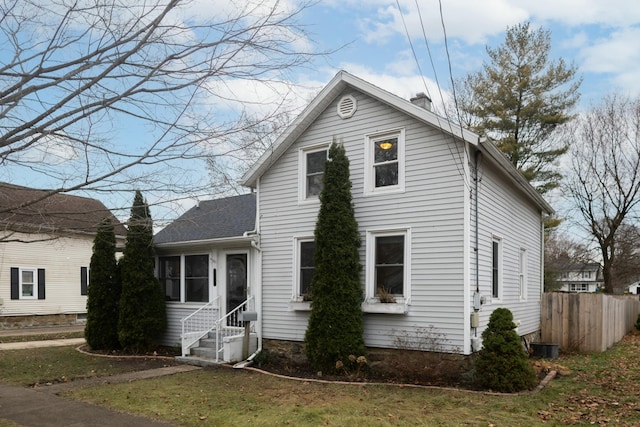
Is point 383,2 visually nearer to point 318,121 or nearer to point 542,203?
point 318,121

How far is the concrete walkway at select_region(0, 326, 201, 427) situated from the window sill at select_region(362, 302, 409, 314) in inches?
169

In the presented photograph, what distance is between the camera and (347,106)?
423 inches

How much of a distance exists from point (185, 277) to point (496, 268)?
26.6ft

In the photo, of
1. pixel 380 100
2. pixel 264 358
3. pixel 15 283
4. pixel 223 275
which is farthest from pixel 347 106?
pixel 15 283

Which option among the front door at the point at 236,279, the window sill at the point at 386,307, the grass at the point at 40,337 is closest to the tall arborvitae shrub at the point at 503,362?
the window sill at the point at 386,307

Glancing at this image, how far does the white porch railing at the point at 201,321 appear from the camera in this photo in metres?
12.1

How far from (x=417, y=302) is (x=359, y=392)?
6.96 ft

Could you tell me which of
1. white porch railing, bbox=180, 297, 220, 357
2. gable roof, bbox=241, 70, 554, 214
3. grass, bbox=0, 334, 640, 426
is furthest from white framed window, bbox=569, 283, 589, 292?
white porch railing, bbox=180, 297, 220, 357

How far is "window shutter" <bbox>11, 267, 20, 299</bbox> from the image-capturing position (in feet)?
66.2

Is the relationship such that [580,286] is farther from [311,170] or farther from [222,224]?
[311,170]

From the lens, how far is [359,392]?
810 cm

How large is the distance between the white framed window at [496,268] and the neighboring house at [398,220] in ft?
0.08

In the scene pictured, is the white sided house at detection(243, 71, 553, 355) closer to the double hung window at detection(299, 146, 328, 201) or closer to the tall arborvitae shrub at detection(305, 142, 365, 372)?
the double hung window at detection(299, 146, 328, 201)

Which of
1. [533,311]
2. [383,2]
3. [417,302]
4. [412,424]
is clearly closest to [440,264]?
[417,302]
